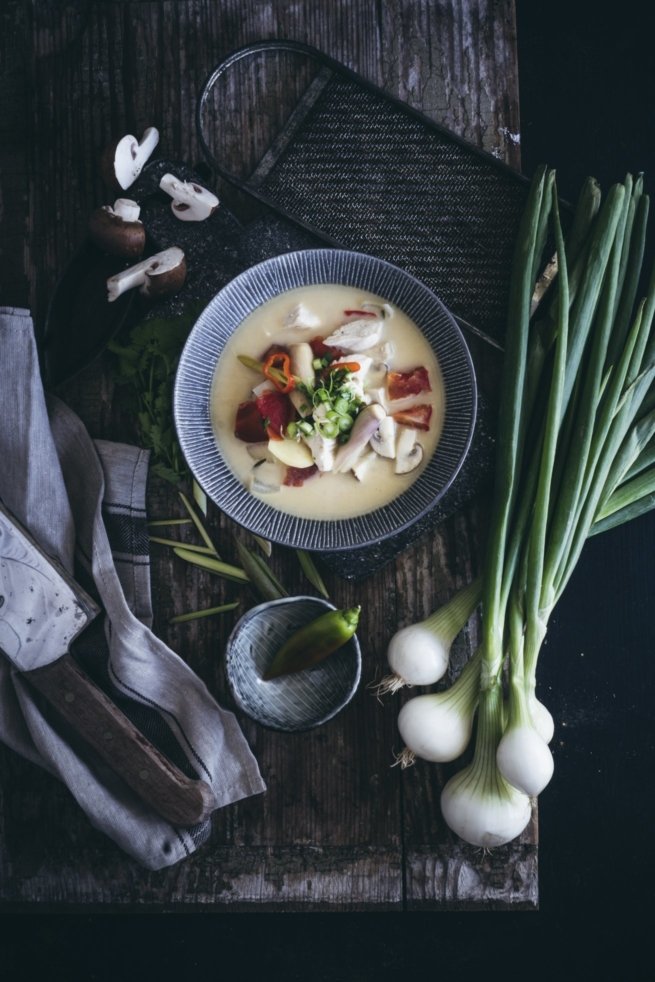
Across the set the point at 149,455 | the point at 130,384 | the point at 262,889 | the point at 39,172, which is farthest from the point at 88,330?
the point at 262,889

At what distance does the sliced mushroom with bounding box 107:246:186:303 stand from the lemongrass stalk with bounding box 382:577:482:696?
3.01 feet

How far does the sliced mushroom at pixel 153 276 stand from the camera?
1688 millimetres

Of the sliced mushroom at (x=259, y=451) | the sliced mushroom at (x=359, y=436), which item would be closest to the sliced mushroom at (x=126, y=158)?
the sliced mushroom at (x=259, y=451)

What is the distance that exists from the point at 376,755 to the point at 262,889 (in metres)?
0.40

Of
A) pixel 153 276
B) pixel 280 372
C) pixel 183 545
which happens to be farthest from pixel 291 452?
pixel 153 276

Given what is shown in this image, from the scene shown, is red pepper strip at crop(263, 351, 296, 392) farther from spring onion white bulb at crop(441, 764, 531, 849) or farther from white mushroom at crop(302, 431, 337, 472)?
spring onion white bulb at crop(441, 764, 531, 849)

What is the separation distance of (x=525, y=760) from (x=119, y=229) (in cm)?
140

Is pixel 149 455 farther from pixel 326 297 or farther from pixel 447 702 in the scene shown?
pixel 447 702

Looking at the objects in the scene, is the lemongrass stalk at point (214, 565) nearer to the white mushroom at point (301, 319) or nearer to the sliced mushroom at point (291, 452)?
the sliced mushroom at point (291, 452)

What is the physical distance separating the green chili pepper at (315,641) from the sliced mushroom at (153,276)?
793 mm

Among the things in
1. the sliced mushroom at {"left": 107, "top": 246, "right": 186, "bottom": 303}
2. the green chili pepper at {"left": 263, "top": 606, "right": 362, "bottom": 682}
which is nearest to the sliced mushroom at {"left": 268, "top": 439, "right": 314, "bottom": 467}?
the green chili pepper at {"left": 263, "top": 606, "right": 362, "bottom": 682}

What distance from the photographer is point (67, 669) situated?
168 cm

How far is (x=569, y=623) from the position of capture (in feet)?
6.45

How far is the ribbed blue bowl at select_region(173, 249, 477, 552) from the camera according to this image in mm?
1623
